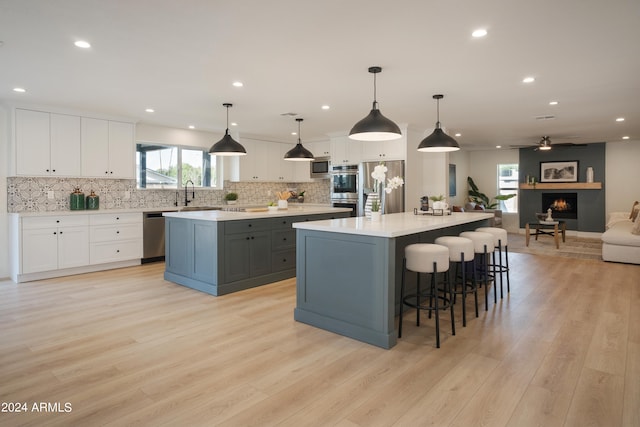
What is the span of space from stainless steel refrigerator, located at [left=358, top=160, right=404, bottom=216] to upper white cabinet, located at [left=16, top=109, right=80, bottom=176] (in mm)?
4474

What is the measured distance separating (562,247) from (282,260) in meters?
6.22

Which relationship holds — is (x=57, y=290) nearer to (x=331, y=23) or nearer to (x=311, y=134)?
(x=331, y=23)

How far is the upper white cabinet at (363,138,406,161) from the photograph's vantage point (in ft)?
21.8

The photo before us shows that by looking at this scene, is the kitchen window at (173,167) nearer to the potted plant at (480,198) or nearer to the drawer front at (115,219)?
the drawer front at (115,219)

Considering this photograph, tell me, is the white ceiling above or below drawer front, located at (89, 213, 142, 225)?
above

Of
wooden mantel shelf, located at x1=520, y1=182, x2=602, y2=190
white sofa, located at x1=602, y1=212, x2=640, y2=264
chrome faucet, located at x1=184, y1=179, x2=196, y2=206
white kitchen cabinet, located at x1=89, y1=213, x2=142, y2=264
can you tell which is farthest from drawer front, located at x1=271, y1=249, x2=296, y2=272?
wooden mantel shelf, located at x1=520, y1=182, x2=602, y2=190

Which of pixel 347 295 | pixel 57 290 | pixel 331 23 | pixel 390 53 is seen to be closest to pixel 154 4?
pixel 331 23

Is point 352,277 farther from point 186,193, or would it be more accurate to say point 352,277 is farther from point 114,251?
point 186,193

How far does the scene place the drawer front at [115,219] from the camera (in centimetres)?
557

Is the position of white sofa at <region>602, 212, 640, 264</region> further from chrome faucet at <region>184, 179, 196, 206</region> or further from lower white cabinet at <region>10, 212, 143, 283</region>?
lower white cabinet at <region>10, 212, 143, 283</region>

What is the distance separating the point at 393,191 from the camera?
22.0 ft

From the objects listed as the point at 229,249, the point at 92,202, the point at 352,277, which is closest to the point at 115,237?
the point at 92,202

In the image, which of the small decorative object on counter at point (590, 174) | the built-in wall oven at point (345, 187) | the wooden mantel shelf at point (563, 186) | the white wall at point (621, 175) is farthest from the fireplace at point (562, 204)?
the built-in wall oven at point (345, 187)

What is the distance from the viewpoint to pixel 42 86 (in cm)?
423
